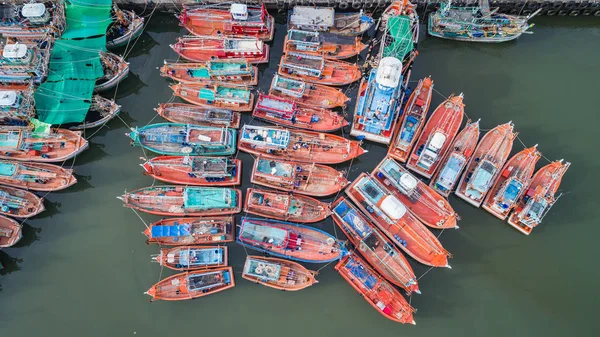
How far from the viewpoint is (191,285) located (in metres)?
32.7

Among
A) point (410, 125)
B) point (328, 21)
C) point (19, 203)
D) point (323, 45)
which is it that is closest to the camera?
point (19, 203)

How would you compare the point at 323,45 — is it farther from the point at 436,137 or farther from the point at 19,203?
the point at 19,203

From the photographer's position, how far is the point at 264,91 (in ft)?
134

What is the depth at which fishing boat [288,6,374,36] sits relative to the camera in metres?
40.8

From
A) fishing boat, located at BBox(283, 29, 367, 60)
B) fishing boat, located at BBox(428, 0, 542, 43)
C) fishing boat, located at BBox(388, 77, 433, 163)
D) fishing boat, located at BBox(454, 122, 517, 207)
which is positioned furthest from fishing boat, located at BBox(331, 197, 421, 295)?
fishing boat, located at BBox(428, 0, 542, 43)

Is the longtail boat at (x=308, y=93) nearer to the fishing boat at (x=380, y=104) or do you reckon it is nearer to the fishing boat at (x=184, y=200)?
the fishing boat at (x=380, y=104)

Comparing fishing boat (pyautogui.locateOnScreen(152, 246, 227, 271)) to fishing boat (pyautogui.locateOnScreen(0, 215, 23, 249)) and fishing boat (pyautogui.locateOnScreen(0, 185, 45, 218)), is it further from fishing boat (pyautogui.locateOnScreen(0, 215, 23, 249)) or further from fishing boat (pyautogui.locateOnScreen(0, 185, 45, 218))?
fishing boat (pyautogui.locateOnScreen(0, 215, 23, 249))

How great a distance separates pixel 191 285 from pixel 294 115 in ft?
62.4

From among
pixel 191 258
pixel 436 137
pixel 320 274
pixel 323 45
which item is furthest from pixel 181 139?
pixel 436 137

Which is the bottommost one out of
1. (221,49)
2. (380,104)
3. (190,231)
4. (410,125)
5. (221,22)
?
(190,231)

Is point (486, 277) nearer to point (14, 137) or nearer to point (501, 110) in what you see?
point (501, 110)

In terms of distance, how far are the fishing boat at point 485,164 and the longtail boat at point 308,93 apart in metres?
14.2

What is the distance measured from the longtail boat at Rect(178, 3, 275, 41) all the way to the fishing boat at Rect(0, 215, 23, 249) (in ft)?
87.5

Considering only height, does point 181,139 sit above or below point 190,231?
above
